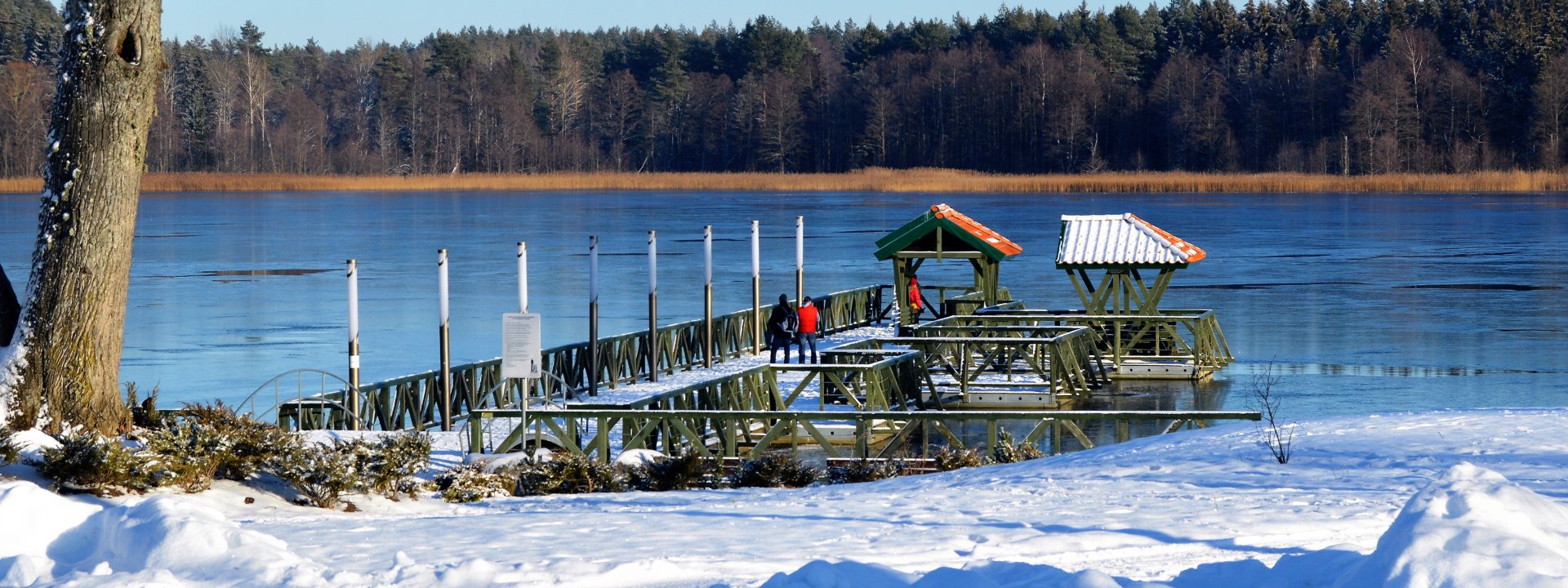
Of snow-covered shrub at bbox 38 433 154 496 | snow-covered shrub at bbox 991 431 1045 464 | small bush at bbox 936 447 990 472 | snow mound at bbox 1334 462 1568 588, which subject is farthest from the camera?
snow-covered shrub at bbox 991 431 1045 464

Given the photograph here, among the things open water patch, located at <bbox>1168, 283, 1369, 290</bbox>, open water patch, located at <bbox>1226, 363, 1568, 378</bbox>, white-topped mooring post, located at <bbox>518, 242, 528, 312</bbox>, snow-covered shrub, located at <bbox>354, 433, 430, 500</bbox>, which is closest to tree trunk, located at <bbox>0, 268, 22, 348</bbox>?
snow-covered shrub, located at <bbox>354, 433, 430, 500</bbox>

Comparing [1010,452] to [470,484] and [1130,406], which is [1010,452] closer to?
[470,484]

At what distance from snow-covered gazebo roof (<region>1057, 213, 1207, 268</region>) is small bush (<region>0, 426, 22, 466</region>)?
60.2ft

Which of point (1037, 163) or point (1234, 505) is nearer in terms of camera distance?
point (1234, 505)

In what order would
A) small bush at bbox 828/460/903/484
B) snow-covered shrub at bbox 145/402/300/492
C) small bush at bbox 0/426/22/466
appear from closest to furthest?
small bush at bbox 0/426/22/466, snow-covered shrub at bbox 145/402/300/492, small bush at bbox 828/460/903/484

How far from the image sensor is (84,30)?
13.8 meters

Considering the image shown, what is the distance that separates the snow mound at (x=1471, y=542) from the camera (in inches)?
247

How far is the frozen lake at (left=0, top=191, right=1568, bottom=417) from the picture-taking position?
25.3m

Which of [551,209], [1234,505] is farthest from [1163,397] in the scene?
[551,209]

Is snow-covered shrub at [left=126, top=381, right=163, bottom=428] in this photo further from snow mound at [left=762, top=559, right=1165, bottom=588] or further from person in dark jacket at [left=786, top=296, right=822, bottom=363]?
person in dark jacket at [left=786, top=296, right=822, bottom=363]

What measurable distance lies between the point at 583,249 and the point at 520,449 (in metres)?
38.5

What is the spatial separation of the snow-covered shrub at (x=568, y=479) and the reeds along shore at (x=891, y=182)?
80513 millimetres

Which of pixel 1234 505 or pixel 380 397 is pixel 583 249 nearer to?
pixel 380 397

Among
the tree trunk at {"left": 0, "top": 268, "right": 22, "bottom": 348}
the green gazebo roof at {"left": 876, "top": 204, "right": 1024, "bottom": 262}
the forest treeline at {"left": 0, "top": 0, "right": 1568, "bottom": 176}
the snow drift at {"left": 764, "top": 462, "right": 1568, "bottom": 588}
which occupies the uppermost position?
the forest treeline at {"left": 0, "top": 0, "right": 1568, "bottom": 176}
